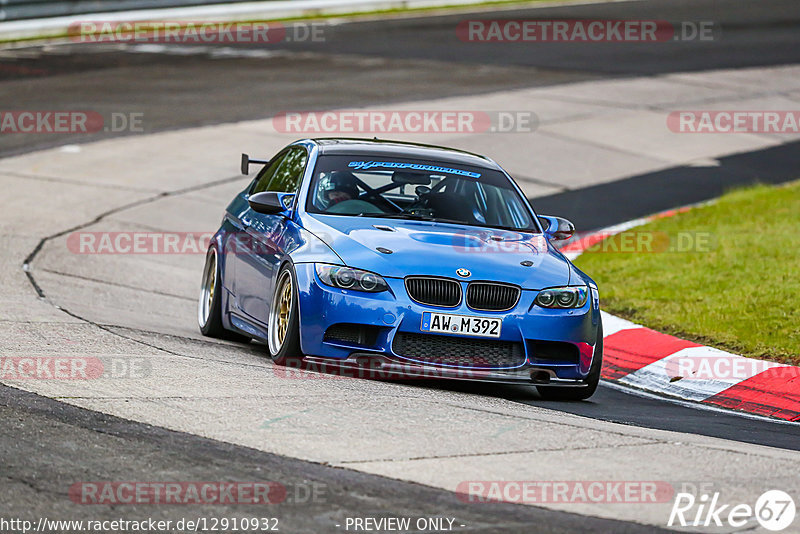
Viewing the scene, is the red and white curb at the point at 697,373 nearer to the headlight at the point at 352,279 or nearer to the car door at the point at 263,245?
the headlight at the point at 352,279

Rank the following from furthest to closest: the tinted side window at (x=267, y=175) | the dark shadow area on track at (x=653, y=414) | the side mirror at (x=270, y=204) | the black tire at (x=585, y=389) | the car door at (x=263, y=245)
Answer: the tinted side window at (x=267, y=175), the side mirror at (x=270, y=204), the car door at (x=263, y=245), the black tire at (x=585, y=389), the dark shadow area on track at (x=653, y=414)

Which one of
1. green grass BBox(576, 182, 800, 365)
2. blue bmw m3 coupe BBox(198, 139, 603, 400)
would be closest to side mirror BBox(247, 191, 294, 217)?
blue bmw m3 coupe BBox(198, 139, 603, 400)

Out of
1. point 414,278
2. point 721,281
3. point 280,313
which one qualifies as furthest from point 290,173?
point 721,281

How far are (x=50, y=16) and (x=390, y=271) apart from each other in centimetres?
2360

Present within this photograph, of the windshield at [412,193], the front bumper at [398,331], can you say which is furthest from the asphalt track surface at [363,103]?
the windshield at [412,193]

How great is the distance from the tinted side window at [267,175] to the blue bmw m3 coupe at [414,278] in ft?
2.17

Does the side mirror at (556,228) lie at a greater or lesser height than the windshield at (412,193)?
lesser

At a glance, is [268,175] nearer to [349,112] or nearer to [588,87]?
[349,112]

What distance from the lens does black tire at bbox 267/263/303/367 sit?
26.7 ft

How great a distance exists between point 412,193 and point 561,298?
1587 mm

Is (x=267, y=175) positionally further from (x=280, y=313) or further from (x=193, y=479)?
(x=193, y=479)

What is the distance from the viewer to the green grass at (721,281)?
33.3 feet

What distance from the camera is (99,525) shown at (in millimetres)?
4938

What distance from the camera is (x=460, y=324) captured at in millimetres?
7926
